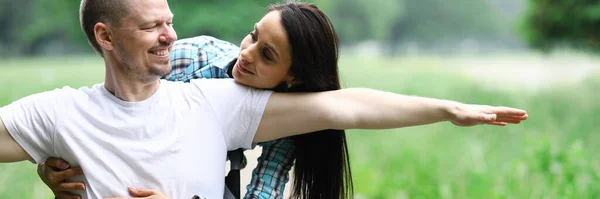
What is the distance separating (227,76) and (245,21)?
37.5ft

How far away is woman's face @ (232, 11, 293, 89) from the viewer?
6.55 ft

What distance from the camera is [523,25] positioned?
891 cm

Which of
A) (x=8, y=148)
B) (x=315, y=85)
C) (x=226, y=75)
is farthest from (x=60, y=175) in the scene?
(x=315, y=85)

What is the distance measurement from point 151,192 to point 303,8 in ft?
1.96

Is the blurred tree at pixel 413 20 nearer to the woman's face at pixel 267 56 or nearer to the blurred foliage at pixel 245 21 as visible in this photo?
the blurred foliage at pixel 245 21

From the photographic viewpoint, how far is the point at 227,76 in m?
2.22

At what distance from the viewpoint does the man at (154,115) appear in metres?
1.88

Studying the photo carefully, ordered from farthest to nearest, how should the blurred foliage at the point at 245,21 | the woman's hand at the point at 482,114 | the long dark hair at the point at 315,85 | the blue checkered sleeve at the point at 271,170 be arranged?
the blurred foliage at the point at 245,21
the blue checkered sleeve at the point at 271,170
the long dark hair at the point at 315,85
the woman's hand at the point at 482,114

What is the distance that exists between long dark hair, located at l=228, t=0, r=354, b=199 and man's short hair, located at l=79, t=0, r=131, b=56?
40cm

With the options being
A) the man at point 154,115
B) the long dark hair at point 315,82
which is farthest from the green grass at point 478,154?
the man at point 154,115

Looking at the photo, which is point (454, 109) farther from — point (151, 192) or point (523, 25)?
point (523, 25)

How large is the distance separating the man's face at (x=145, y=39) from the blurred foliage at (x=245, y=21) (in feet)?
1.20

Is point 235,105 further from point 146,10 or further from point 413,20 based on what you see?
point 413,20

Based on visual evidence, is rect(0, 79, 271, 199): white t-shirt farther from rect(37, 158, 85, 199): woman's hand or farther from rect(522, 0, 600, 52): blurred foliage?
rect(522, 0, 600, 52): blurred foliage
